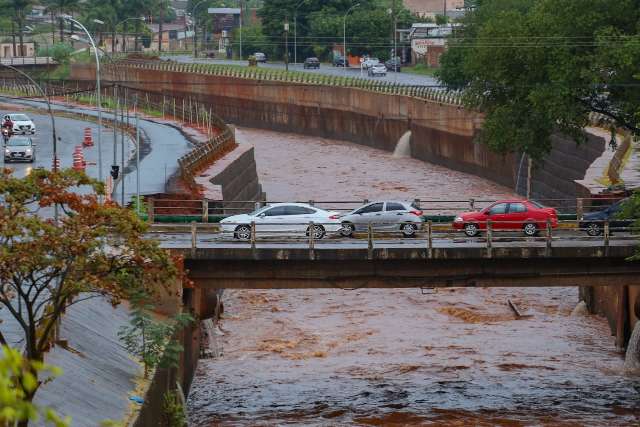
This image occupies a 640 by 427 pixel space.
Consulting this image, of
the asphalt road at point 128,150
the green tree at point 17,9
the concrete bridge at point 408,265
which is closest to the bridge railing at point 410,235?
the concrete bridge at point 408,265

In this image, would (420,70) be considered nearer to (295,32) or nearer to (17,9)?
(295,32)

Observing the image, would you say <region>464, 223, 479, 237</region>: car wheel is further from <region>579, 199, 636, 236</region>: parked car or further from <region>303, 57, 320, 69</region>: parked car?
<region>303, 57, 320, 69</region>: parked car

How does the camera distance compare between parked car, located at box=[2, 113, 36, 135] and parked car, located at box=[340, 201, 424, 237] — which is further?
parked car, located at box=[2, 113, 36, 135]

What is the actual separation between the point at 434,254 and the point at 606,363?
26.9ft

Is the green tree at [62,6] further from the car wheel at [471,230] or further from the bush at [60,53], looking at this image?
the car wheel at [471,230]

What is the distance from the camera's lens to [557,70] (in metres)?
50.7

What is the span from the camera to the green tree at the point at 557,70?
49344 millimetres

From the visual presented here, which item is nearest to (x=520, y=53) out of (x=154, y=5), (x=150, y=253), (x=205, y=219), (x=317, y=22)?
(x=205, y=219)

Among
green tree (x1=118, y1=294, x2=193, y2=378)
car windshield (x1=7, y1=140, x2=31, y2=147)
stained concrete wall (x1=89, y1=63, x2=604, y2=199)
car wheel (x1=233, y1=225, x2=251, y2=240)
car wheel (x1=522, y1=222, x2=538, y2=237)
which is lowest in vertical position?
stained concrete wall (x1=89, y1=63, x2=604, y2=199)

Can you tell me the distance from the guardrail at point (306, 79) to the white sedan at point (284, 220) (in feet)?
179

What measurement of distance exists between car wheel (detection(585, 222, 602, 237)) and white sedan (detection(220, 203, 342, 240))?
7098mm

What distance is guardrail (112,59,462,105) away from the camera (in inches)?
4122

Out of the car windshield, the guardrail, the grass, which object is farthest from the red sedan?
the grass

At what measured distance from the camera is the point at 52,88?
136 meters
